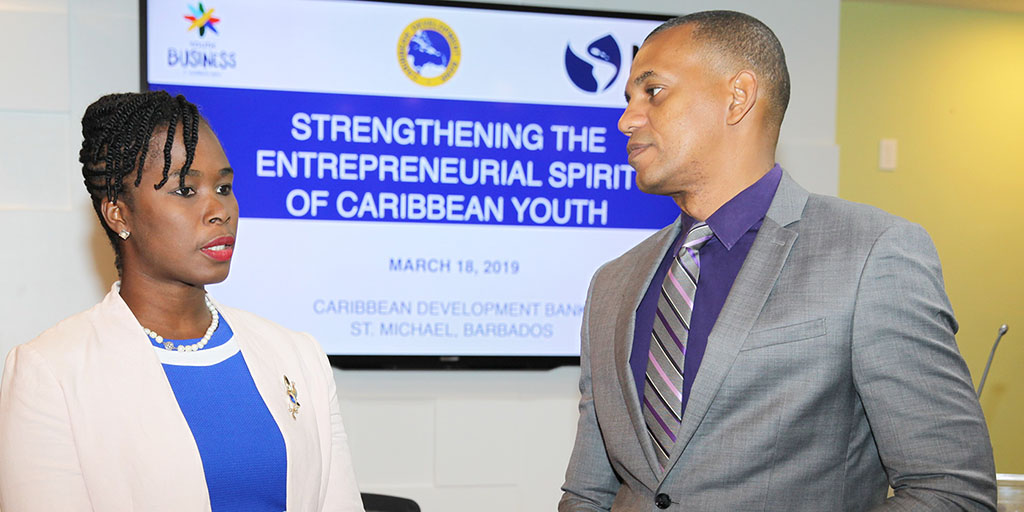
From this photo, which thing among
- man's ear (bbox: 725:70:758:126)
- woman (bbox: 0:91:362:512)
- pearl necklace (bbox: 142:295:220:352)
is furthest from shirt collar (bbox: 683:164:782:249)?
pearl necklace (bbox: 142:295:220:352)

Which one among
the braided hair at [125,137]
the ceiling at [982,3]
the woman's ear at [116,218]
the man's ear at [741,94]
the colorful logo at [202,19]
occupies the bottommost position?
the woman's ear at [116,218]

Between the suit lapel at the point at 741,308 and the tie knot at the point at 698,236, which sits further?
the tie knot at the point at 698,236

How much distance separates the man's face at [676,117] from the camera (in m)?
1.55

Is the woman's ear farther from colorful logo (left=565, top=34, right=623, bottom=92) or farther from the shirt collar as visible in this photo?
colorful logo (left=565, top=34, right=623, bottom=92)

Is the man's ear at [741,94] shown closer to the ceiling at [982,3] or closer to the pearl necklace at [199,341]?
the pearl necklace at [199,341]

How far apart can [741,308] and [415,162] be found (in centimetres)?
197

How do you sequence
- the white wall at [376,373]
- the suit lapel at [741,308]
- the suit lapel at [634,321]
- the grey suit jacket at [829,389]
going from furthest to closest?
the white wall at [376,373] → the suit lapel at [634,321] → the suit lapel at [741,308] → the grey suit jacket at [829,389]

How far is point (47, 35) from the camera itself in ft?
9.68

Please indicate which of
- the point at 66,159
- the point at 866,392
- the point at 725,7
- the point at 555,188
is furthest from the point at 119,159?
the point at 725,7

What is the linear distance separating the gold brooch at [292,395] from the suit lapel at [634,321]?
614 mm

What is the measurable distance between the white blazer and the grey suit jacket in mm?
754

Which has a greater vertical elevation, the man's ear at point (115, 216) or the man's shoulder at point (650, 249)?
the man's ear at point (115, 216)

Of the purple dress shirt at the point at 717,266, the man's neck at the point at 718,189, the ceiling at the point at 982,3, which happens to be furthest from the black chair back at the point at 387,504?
the ceiling at the point at 982,3

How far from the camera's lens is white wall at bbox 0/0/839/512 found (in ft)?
9.65
